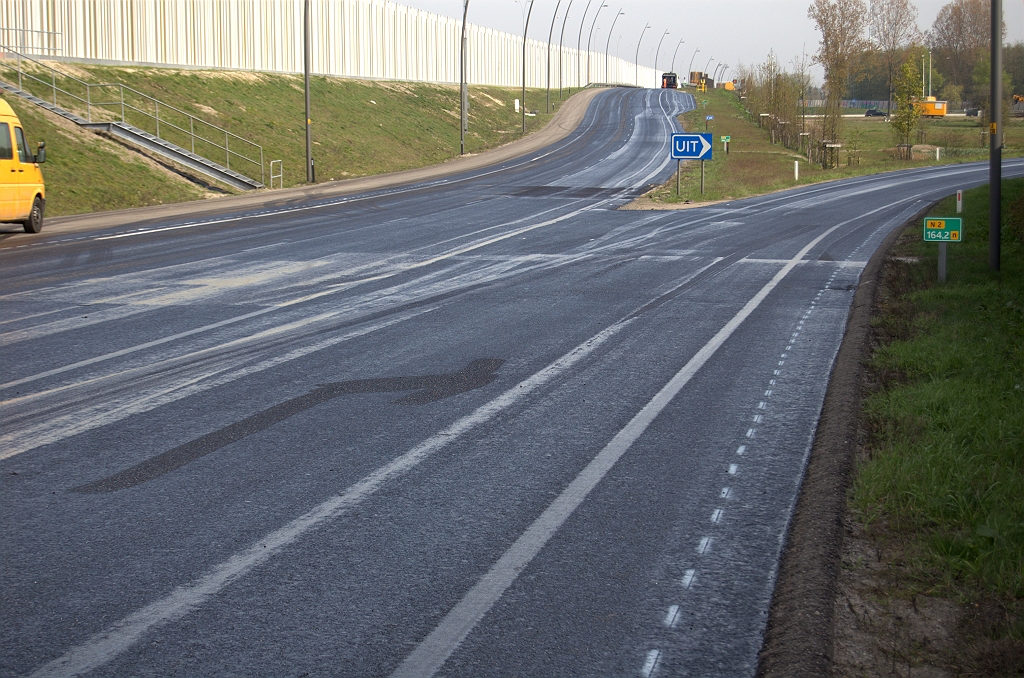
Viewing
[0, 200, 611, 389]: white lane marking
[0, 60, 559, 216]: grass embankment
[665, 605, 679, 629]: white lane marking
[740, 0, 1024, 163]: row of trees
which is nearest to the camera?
[665, 605, 679, 629]: white lane marking

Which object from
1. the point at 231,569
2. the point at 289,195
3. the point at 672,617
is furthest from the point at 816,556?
the point at 289,195

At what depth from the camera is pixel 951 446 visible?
6570mm

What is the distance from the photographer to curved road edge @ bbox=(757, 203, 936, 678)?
4.15 m

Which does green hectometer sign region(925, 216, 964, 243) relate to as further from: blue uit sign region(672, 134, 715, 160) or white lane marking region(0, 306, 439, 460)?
blue uit sign region(672, 134, 715, 160)

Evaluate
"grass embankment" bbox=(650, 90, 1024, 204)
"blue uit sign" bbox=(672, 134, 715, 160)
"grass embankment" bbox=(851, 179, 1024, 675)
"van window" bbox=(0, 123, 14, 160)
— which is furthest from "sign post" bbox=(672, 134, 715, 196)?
"grass embankment" bbox=(851, 179, 1024, 675)

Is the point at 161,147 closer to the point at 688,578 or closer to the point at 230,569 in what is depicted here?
the point at 230,569

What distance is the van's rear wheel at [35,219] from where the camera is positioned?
2145 cm

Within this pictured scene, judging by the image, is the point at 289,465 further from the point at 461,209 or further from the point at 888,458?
the point at 461,209

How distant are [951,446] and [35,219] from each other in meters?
19.9

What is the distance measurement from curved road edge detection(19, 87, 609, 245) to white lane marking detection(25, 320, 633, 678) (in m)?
16.2

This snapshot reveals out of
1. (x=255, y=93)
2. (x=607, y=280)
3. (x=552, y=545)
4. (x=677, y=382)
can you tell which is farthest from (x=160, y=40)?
(x=552, y=545)

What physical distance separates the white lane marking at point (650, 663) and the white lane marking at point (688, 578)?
0.68 meters

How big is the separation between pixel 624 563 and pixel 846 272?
12.9 m

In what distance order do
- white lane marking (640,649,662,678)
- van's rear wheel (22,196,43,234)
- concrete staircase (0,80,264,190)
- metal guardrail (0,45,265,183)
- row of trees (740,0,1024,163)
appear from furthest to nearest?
row of trees (740,0,1024,163) → metal guardrail (0,45,265,183) → concrete staircase (0,80,264,190) → van's rear wheel (22,196,43,234) → white lane marking (640,649,662,678)
